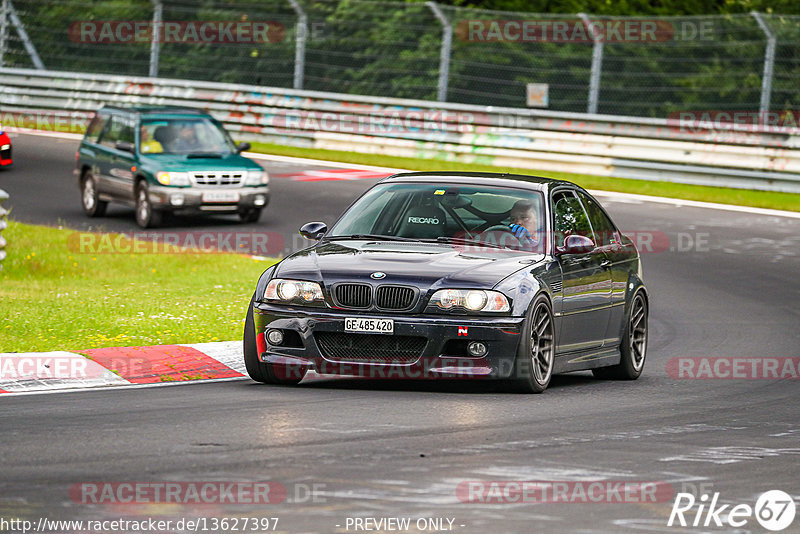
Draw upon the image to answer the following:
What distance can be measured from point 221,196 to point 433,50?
27.6ft

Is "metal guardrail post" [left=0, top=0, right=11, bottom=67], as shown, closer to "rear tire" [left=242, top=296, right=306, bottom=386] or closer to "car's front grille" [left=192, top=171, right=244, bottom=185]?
"car's front grille" [left=192, top=171, right=244, bottom=185]

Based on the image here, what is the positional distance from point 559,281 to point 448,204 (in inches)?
40.2

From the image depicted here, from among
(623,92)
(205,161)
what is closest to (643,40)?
(623,92)

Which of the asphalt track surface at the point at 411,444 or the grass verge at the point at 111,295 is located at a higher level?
the asphalt track surface at the point at 411,444

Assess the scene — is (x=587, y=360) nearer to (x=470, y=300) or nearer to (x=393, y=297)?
(x=470, y=300)

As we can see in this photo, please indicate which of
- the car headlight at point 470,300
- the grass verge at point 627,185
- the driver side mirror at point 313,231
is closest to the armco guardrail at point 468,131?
the grass verge at point 627,185

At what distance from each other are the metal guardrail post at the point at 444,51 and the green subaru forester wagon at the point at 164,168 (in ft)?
20.8

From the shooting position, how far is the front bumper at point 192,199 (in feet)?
71.0

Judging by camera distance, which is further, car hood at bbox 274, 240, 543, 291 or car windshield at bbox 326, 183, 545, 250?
car windshield at bbox 326, 183, 545, 250

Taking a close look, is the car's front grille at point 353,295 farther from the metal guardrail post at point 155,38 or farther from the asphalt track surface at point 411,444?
the metal guardrail post at point 155,38

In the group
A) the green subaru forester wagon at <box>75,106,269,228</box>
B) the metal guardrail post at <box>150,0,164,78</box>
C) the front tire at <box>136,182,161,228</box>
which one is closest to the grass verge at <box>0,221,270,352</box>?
the front tire at <box>136,182,161,228</box>

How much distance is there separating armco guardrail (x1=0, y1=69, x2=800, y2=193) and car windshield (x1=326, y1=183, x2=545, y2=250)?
1467 centimetres

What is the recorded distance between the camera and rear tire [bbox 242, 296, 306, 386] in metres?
10.2

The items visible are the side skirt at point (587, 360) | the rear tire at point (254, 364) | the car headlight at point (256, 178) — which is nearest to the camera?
the rear tire at point (254, 364)
